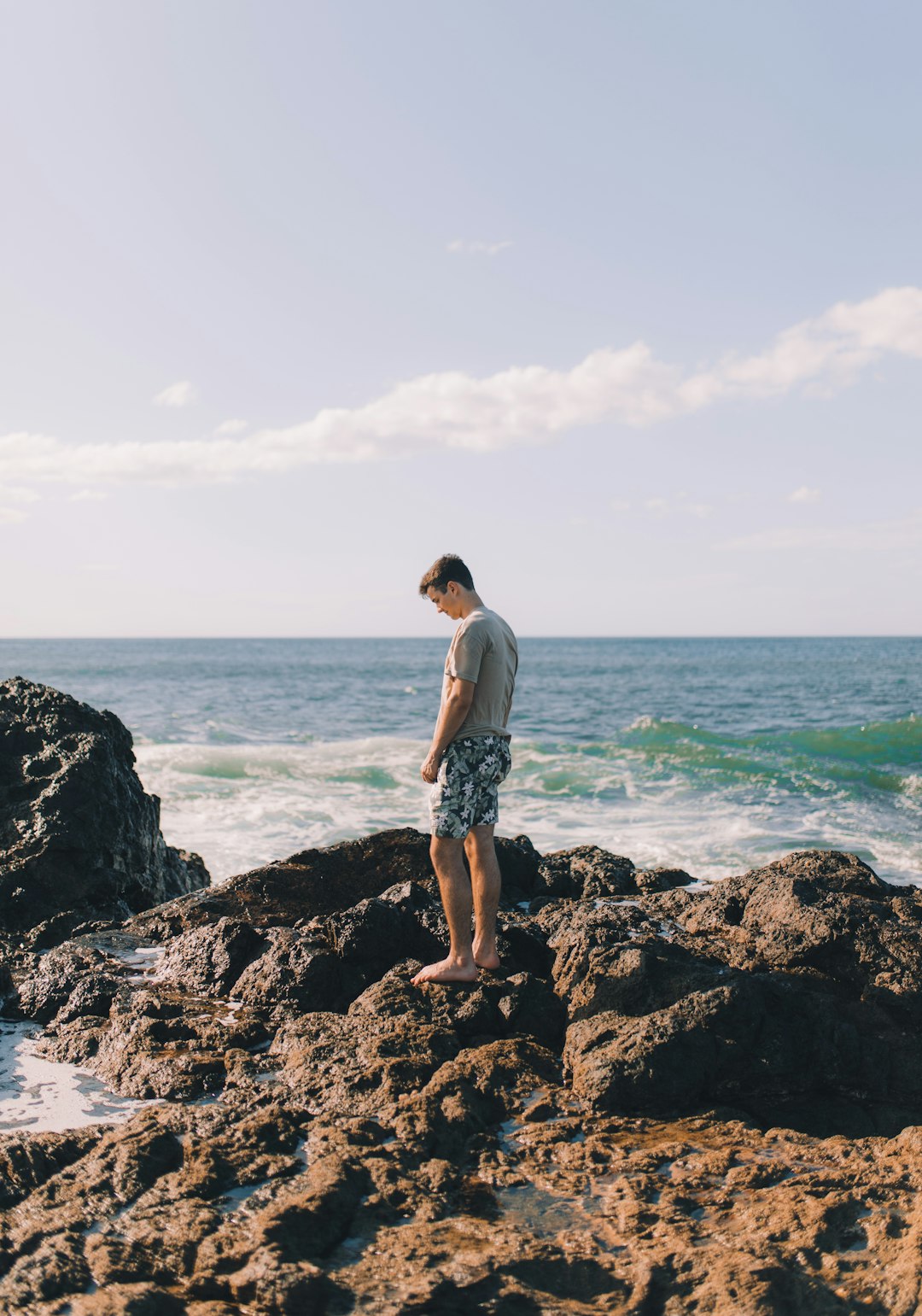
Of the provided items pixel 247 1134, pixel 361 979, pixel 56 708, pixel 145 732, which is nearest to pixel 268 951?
pixel 361 979

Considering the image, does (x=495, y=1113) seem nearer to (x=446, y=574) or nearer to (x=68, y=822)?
(x=446, y=574)

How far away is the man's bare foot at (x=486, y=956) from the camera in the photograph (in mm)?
4930

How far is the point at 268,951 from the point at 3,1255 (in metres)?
2.33

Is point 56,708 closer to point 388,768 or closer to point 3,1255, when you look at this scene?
point 3,1255

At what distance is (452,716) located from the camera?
15.9 ft

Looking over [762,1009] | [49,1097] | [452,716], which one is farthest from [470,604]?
[49,1097]

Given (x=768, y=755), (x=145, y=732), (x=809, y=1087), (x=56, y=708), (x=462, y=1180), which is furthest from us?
(x=145, y=732)

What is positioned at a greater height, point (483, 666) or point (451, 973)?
point (483, 666)

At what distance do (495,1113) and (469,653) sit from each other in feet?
6.89

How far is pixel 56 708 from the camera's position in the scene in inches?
305

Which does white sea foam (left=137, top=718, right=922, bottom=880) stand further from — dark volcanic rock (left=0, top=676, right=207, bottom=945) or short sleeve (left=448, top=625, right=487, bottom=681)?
short sleeve (left=448, top=625, right=487, bottom=681)

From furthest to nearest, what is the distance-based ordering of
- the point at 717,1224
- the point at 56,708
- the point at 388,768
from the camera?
the point at 388,768 → the point at 56,708 → the point at 717,1224

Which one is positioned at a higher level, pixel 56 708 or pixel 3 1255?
pixel 56 708

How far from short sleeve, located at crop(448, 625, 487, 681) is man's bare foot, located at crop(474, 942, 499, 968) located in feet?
4.52
